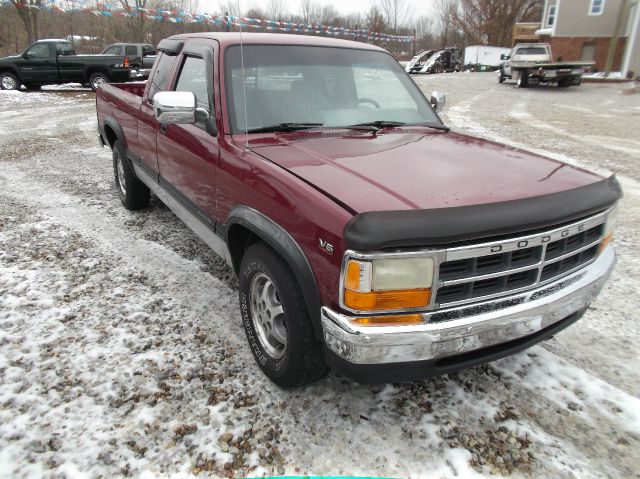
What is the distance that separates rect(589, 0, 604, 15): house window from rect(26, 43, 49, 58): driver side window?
2994cm

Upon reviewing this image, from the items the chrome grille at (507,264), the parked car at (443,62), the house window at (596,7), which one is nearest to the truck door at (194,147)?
the chrome grille at (507,264)

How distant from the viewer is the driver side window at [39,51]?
16641mm

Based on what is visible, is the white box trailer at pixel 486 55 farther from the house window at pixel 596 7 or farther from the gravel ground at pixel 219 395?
the gravel ground at pixel 219 395

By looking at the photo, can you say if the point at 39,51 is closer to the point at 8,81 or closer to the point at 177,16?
the point at 8,81

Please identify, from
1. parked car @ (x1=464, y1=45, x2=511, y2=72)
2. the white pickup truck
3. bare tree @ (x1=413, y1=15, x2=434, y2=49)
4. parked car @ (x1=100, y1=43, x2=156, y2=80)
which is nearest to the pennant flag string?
parked car @ (x1=100, y1=43, x2=156, y2=80)

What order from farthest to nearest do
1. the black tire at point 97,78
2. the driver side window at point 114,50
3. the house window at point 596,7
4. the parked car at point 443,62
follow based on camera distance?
the parked car at point 443,62 < the house window at point 596,7 < the driver side window at point 114,50 < the black tire at point 97,78

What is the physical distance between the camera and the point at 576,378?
2689 millimetres

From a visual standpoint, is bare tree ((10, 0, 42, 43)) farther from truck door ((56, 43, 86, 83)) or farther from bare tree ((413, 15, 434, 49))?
bare tree ((413, 15, 434, 49))

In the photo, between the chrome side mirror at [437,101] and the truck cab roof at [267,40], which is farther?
the chrome side mirror at [437,101]

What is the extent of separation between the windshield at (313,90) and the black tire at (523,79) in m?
19.8

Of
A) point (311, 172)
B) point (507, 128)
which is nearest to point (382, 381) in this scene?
point (311, 172)

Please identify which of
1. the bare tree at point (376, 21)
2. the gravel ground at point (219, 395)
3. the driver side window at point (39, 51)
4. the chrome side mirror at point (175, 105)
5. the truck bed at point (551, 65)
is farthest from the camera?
the bare tree at point (376, 21)

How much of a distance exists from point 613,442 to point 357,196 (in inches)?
67.6

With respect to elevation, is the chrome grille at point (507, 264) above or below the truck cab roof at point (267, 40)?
below
